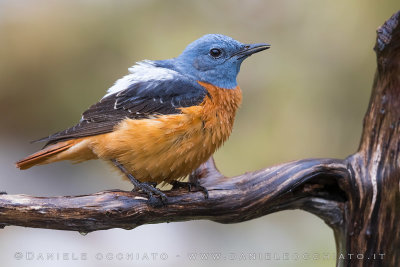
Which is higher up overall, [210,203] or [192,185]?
[192,185]

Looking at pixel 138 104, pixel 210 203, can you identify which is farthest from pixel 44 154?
pixel 210 203

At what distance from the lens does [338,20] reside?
6676mm

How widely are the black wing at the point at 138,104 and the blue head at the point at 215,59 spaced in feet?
0.89

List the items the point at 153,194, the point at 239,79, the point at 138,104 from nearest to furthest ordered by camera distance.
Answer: the point at 153,194, the point at 138,104, the point at 239,79

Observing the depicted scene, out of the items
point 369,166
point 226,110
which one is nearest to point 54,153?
point 226,110

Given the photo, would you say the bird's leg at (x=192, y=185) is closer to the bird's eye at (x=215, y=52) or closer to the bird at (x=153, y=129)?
the bird at (x=153, y=129)

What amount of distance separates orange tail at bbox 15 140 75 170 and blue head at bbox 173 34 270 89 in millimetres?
1265

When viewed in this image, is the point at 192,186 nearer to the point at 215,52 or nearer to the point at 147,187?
the point at 147,187

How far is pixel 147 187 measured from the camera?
4352mm

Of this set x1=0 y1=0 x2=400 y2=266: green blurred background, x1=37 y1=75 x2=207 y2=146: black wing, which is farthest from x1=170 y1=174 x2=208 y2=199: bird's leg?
x1=0 y1=0 x2=400 y2=266: green blurred background

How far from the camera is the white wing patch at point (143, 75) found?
16.0ft

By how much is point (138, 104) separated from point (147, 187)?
2.49ft

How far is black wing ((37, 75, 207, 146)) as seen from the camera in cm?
452

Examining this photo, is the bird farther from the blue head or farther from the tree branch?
the tree branch
